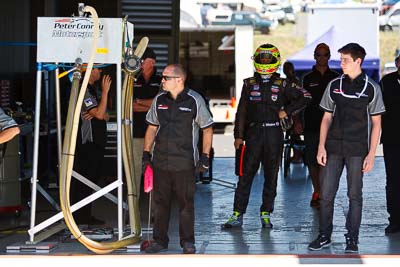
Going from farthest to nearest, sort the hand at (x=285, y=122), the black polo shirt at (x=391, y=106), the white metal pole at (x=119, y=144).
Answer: the hand at (x=285, y=122)
the black polo shirt at (x=391, y=106)
the white metal pole at (x=119, y=144)

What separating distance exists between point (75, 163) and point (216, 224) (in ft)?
5.85

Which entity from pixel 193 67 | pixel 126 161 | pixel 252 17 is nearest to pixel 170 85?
pixel 126 161

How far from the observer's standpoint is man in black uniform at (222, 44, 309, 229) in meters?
9.67

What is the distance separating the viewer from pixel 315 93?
11047 mm

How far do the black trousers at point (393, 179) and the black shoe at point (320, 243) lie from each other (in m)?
1.18

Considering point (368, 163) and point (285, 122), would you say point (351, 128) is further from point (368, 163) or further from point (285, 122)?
point (285, 122)

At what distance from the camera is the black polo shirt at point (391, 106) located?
31.0 ft

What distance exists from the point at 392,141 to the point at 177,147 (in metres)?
2.44

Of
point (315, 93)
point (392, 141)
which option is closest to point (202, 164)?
point (392, 141)

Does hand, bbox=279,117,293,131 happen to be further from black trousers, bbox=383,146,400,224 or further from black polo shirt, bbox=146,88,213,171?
black polo shirt, bbox=146,88,213,171

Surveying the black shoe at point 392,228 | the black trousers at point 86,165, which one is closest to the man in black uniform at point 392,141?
the black shoe at point 392,228

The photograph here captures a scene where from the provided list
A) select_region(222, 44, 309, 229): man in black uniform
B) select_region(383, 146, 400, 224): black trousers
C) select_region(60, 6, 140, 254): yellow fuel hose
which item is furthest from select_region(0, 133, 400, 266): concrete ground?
select_region(222, 44, 309, 229): man in black uniform

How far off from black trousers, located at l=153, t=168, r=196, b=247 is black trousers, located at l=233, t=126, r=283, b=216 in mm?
1454

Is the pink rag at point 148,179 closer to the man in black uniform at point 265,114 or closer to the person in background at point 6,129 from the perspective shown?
the person in background at point 6,129
